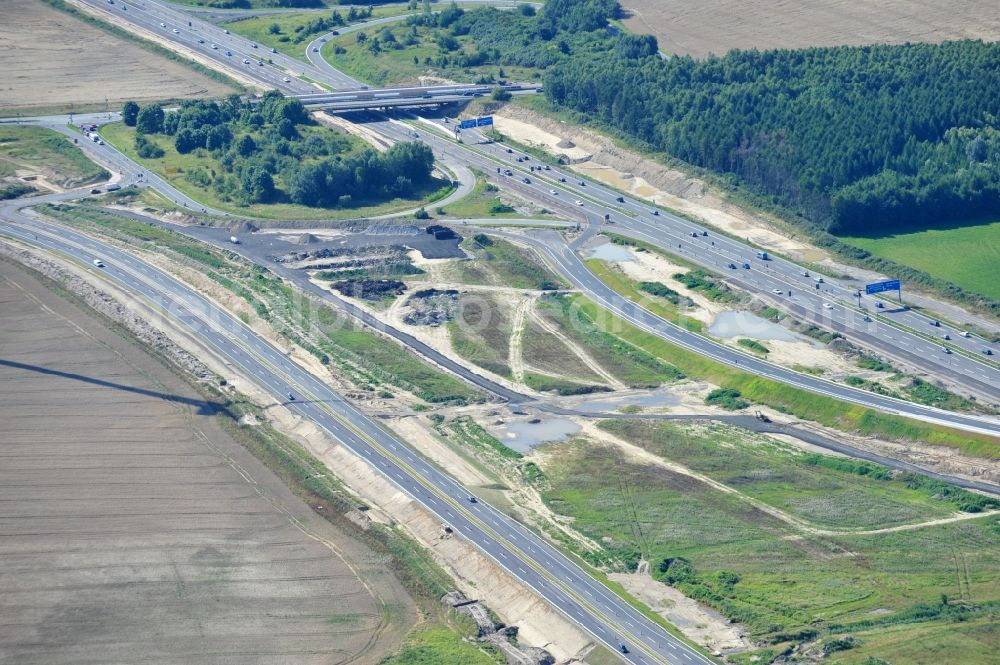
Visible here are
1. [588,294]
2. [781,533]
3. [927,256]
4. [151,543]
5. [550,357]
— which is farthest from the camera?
[927,256]

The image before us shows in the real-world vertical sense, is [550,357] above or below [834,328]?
below

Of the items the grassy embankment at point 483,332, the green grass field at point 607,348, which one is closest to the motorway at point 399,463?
the grassy embankment at point 483,332

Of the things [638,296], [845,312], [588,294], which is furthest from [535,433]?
[845,312]

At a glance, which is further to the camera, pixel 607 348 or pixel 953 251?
pixel 953 251

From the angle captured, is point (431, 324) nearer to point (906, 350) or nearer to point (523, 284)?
point (523, 284)

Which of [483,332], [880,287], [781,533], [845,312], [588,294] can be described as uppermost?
[880,287]

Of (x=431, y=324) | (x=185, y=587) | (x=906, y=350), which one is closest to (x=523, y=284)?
(x=431, y=324)

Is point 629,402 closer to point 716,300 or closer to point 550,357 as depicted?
point 550,357
